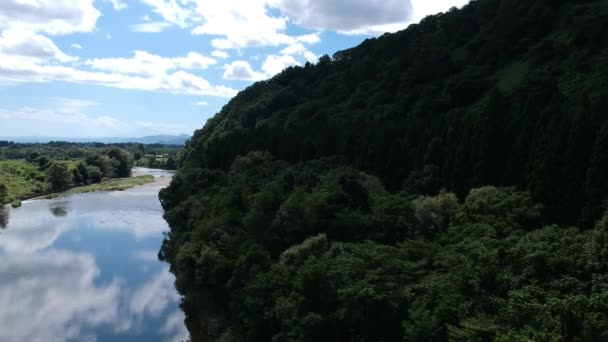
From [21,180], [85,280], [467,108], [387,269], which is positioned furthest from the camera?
[21,180]

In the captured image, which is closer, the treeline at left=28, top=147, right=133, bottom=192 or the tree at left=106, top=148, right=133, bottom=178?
the treeline at left=28, top=147, right=133, bottom=192

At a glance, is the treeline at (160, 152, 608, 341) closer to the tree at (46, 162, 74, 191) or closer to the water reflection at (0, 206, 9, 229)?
the water reflection at (0, 206, 9, 229)

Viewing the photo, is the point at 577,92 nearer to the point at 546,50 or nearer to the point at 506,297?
the point at 546,50

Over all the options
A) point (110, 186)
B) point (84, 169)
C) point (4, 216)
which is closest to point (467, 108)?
point (4, 216)

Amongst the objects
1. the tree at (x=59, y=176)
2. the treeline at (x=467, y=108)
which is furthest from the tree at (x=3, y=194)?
the treeline at (x=467, y=108)

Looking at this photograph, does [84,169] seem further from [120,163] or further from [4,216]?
[4,216]

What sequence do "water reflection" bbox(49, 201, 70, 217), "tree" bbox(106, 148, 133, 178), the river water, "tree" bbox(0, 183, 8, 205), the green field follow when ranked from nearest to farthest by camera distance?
the river water → "water reflection" bbox(49, 201, 70, 217) → "tree" bbox(0, 183, 8, 205) → the green field → "tree" bbox(106, 148, 133, 178)

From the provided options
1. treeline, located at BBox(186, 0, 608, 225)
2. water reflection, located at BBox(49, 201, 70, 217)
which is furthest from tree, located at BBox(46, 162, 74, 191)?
treeline, located at BBox(186, 0, 608, 225)
